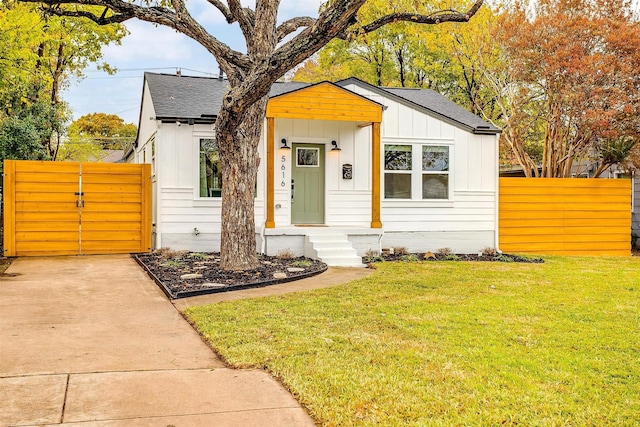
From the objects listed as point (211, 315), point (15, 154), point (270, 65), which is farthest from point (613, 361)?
point (15, 154)

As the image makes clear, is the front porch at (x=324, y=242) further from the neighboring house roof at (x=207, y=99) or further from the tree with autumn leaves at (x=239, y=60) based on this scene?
the neighboring house roof at (x=207, y=99)

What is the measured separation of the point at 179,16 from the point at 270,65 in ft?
5.81

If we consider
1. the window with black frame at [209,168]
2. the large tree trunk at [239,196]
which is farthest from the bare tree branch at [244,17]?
the window with black frame at [209,168]

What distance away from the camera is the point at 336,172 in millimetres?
12508

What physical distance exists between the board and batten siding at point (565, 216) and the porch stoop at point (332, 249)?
4.64m

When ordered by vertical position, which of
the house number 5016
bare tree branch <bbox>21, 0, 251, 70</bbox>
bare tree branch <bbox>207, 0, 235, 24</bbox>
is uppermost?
bare tree branch <bbox>207, 0, 235, 24</bbox>

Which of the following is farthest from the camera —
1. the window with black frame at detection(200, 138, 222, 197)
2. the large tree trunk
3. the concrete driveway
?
the window with black frame at detection(200, 138, 222, 197)

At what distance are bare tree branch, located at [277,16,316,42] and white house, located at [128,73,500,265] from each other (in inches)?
62.4

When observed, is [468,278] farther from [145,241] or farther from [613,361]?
[145,241]

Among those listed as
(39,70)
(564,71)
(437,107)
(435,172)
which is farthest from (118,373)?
(39,70)

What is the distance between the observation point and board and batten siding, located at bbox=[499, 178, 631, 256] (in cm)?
1346

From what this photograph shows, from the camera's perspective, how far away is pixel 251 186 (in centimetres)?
906

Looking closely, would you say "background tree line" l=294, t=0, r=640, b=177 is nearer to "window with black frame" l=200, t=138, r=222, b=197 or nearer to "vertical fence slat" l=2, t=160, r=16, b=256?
"window with black frame" l=200, t=138, r=222, b=197

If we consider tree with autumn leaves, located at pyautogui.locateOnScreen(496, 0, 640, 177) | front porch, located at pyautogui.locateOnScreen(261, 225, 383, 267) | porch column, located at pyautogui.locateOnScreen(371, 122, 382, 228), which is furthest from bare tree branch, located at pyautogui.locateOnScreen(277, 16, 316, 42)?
tree with autumn leaves, located at pyautogui.locateOnScreen(496, 0, 640, 177)
